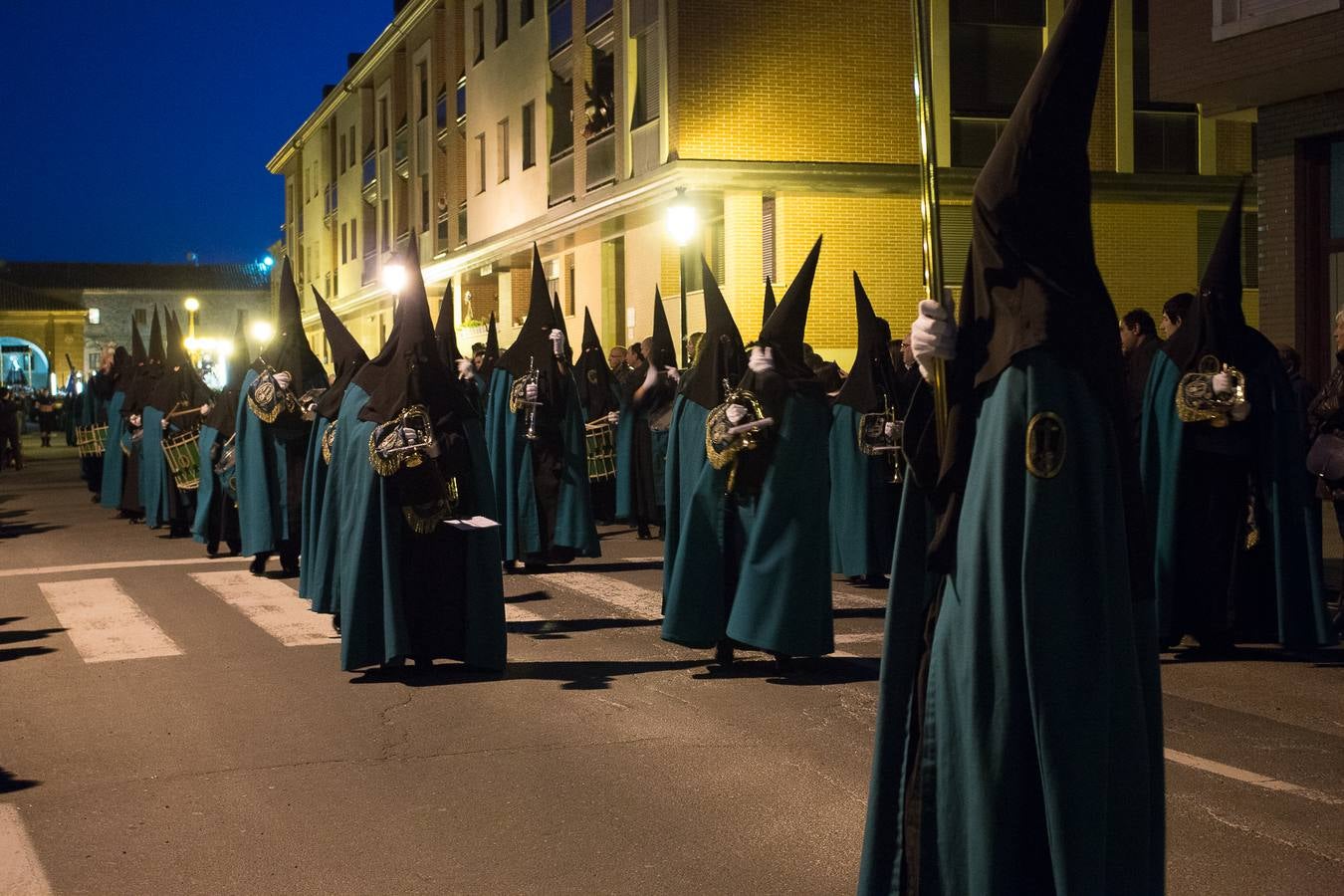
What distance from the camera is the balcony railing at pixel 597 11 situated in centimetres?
3025

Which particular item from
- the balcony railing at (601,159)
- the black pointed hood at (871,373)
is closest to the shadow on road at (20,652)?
the black pointed hood at (871,373)

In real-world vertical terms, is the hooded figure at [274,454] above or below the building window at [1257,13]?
below

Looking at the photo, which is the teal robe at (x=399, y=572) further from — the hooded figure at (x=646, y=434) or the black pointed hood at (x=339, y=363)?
the hooded figure at (x=646, y=434)

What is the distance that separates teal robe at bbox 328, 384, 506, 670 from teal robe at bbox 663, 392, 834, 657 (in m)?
1.07

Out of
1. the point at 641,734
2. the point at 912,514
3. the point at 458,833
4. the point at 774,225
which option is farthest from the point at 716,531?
the point at 774,225

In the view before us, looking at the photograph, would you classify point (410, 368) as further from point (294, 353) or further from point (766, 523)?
point (294, 353)

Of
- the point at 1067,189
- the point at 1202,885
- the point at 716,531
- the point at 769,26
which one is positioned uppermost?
the point at 769,26

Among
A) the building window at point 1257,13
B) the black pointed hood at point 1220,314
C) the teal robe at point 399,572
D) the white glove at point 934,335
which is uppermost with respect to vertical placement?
the building window at point 1257,13

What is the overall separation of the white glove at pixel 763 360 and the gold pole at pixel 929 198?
5209 mm

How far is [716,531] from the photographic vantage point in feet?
31.4

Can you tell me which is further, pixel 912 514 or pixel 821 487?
pixel 821 487

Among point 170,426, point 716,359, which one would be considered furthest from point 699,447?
point 170,426

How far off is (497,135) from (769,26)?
39.8 feet

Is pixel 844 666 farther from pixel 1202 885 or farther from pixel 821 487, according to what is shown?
pixel 1202 885
